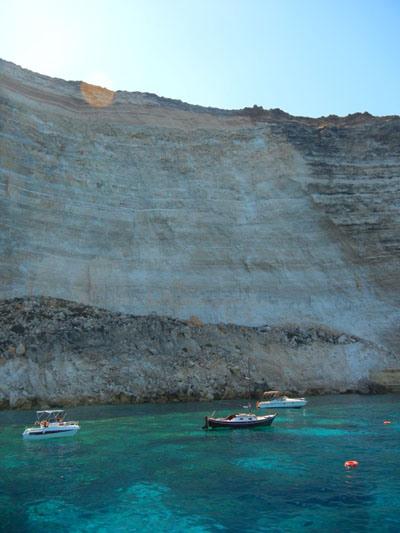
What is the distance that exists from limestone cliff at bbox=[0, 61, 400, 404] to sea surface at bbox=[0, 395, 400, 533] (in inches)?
516

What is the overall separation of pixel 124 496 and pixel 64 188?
1115 inches

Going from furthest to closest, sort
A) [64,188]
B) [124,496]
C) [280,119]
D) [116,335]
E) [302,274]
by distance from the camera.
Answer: [280,119]
[302,274]
[64,188]
[116,335]
[124,496]

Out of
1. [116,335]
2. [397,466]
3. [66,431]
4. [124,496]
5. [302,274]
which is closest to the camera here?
[124,496]

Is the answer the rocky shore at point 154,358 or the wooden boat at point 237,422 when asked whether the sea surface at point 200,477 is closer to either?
the wooden boat at point 237,422

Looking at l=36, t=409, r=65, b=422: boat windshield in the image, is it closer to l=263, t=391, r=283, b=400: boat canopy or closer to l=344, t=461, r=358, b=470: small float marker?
l=263, t=391, r=283, b=400: boat canopy

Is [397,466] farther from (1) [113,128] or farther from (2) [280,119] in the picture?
(2) [280,119]

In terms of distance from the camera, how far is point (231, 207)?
43188 mm

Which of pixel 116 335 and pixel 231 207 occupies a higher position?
pixel 231 207

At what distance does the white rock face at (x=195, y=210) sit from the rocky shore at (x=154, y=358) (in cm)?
153

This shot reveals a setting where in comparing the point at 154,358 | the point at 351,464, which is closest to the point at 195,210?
the point at 154,358

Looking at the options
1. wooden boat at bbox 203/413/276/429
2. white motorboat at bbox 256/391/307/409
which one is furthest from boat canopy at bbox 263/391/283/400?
wooden boat at bbox 203/413/276/429

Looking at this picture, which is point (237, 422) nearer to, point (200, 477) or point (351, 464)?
point (351, 464)

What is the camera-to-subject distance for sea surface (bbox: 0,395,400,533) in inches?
484

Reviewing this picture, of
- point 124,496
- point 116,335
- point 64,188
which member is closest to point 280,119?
point 64,188
